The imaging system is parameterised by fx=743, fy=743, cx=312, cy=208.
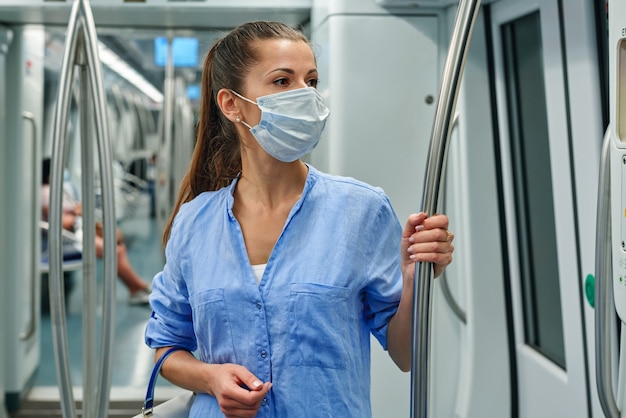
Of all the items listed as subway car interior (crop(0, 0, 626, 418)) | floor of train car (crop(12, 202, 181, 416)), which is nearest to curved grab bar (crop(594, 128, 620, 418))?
subway car interior (crop(0, 0, 626, 418))

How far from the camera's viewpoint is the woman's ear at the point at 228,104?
1734 mm

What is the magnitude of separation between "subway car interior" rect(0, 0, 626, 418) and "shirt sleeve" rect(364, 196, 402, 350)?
197 mm

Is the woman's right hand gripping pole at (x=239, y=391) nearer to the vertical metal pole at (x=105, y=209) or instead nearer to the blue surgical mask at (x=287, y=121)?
the blue surgical mask at (x=287, y=121)

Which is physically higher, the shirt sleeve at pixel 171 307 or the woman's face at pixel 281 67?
the woman's face at pixel 281 67

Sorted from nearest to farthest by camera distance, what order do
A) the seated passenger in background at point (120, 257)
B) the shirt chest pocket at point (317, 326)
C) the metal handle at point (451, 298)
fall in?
the shirt chest pocket at point (317, 326) < the metal handle at point (451, 298) < the seated passenger in background at point (120, 257)

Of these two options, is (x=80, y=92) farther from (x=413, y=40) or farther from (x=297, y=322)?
(x=413, y=40)

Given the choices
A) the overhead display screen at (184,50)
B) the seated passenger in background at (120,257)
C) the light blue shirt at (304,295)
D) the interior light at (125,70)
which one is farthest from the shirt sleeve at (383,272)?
the overhead display screen at (184,50)

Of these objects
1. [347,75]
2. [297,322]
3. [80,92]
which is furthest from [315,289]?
[347,75]

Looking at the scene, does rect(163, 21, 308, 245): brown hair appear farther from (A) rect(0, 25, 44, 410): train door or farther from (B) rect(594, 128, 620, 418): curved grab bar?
(A) rect(0, 25, 44, 410): train door

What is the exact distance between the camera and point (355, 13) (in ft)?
9.64

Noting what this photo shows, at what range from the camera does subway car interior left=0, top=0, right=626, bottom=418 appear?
205 cm

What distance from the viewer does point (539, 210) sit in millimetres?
2824

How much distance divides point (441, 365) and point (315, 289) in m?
1.74

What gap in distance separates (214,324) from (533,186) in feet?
5.53
